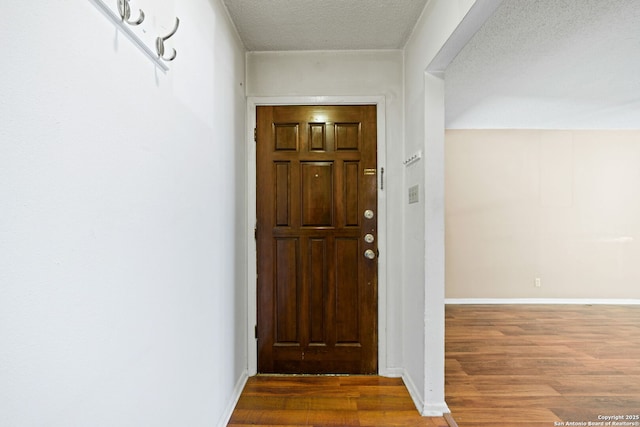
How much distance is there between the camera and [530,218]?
5.04 meters

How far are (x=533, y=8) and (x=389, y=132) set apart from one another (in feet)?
3.58

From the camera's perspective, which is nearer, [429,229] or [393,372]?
[429,229]

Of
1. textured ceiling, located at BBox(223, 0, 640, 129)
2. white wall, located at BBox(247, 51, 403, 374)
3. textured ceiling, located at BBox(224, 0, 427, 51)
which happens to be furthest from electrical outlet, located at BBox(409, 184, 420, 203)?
textured ceiling, located at BBox(224, 0, 427, 51)

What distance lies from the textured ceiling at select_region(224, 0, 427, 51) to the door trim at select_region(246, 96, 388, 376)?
0.36 meters

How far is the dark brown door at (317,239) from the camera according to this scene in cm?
278

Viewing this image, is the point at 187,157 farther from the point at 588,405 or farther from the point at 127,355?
the point at 588,405

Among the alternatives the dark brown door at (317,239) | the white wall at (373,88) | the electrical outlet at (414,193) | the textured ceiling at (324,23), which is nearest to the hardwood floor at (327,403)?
the dark brown door at (317,239)

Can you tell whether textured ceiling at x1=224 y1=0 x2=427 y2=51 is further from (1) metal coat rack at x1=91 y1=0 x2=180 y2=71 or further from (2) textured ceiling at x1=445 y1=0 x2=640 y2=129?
(1) metal coat rack at x1=91 y1=0 x2=180 y2=71

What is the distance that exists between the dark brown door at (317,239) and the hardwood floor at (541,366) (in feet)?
2.45

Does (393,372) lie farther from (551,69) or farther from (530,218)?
(530,218)

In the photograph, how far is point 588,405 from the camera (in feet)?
7.68

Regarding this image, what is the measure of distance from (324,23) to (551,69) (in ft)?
6.72

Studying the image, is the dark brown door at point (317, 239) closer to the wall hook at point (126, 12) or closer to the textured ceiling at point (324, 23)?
the textured ceiling at point (324, 23)

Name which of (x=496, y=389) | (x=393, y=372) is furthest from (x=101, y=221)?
(x=496, y=389)
